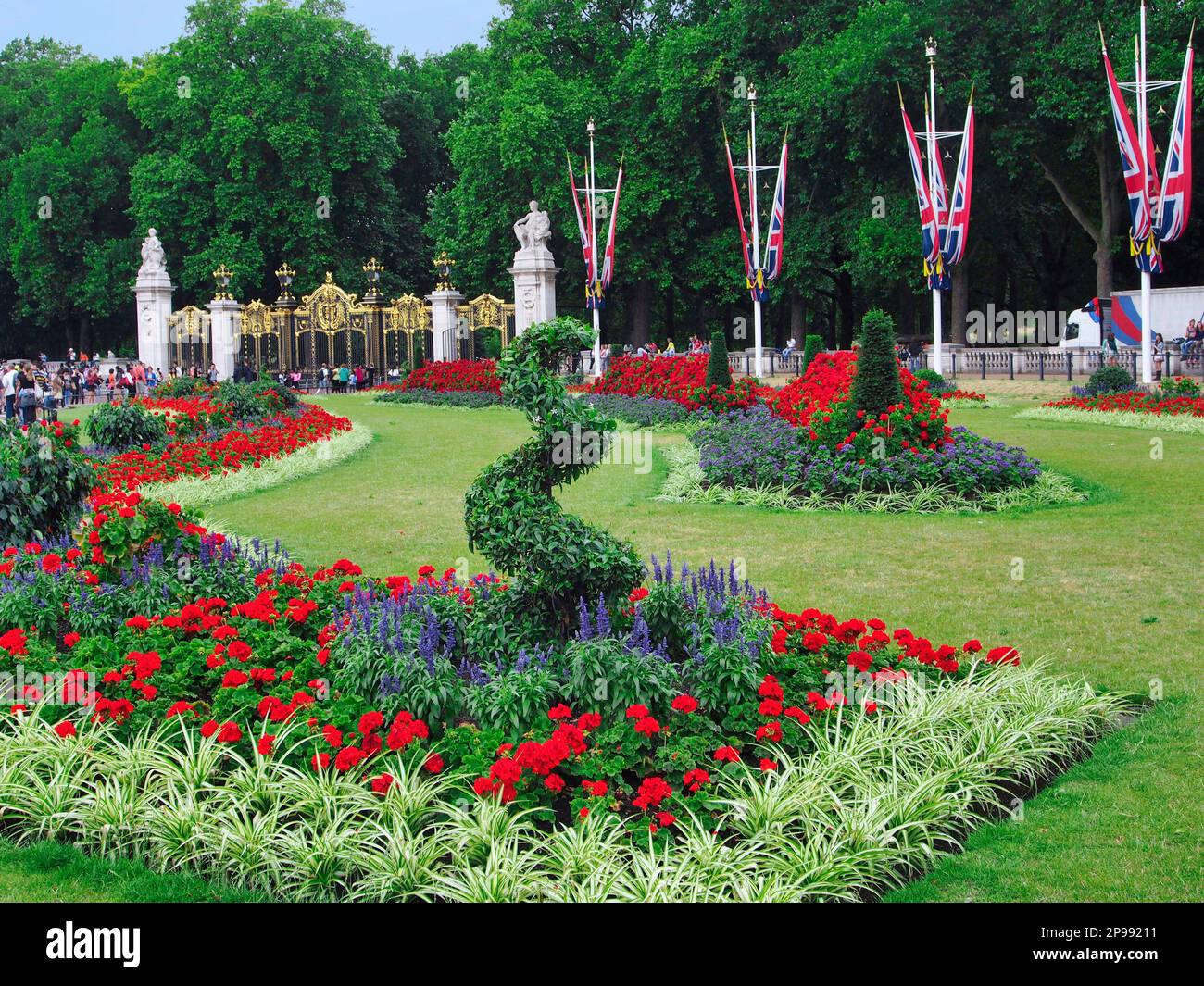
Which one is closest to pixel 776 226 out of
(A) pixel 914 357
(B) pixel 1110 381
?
(A) pixel 914 357

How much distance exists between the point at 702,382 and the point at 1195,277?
26424 millimetres

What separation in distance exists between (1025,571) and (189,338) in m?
37.4

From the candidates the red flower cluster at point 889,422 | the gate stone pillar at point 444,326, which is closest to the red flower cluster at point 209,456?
the red flower cluster at point 889,422

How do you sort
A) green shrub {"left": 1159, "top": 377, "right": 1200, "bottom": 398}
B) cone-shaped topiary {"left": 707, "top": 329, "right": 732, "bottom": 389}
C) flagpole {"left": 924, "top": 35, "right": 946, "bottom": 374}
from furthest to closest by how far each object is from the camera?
flagpole {"left": 924, "top": 35, "right": 946, "bottom": 374} → green shrub {"left": 1159, "top": 377, "right": 1200, "bottom": 398} → cone-shaped topiary {"left": 707, "top": 329, "right": 732, "bottom": 389}

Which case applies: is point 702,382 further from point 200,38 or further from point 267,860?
point 200,38

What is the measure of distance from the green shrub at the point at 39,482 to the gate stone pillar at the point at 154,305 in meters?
34.4

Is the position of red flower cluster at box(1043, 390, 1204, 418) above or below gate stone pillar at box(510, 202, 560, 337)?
below

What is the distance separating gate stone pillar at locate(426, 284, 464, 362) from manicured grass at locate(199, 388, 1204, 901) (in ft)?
64.2

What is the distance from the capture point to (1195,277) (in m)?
41.9

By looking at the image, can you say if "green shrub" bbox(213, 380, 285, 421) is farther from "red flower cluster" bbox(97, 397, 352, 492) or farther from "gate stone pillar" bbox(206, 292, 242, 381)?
"gate stone pillar" bbox(206, 292, 242, 381)

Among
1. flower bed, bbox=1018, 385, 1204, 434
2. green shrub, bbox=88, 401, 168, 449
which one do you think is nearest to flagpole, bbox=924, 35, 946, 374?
flower bed, bbox=1018, 385, 1204, 434

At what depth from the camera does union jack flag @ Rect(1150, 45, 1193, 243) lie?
2280cm

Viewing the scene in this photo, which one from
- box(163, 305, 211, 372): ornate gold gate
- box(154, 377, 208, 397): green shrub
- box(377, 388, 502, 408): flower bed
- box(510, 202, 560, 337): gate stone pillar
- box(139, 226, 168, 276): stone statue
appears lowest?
box(377, 388, 502, 408): flower bed

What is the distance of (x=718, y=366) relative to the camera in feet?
72.8
